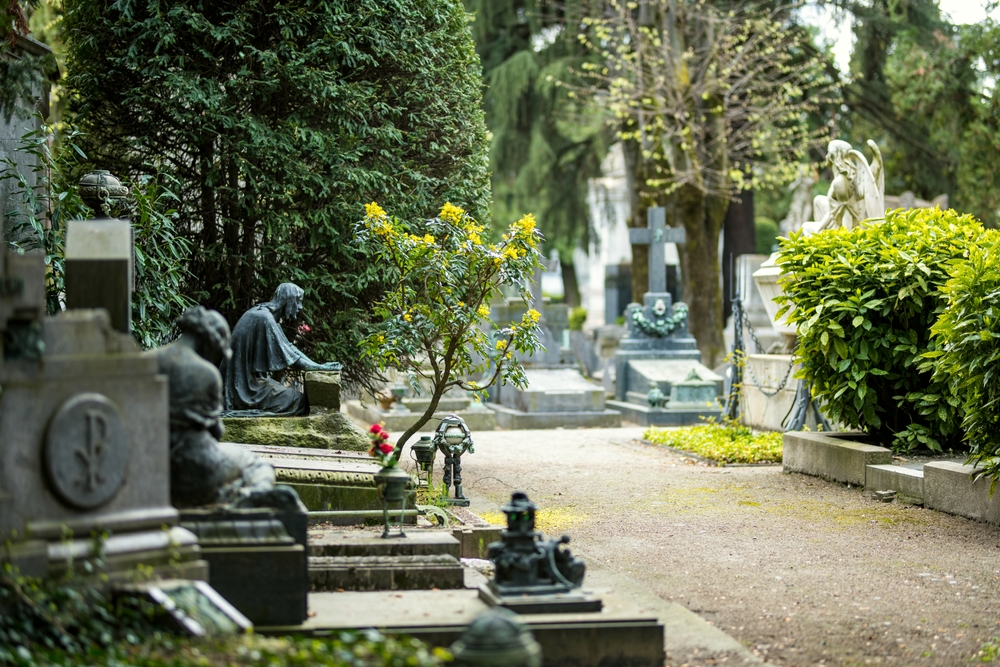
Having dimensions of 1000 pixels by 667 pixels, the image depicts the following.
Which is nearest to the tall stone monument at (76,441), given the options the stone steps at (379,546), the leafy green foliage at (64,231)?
the stone steps at (379,546)

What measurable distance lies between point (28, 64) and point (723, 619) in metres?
5.28

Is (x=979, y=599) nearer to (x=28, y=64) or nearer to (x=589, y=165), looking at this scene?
(x=28, y=64)

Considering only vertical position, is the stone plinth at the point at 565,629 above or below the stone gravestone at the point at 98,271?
below

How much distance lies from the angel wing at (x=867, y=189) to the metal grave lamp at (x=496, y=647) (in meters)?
11.8

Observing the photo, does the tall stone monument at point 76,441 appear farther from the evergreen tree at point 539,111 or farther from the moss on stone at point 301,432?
the evergreen tree at point 539,111

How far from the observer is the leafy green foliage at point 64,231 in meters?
9.34

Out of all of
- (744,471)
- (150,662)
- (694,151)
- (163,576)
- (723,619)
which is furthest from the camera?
(694,151)

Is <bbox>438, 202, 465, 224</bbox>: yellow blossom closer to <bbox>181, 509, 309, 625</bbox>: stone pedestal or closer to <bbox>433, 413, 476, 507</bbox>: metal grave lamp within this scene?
<bbox>433, 413, 476, 507</bbox>: metal grave lamp

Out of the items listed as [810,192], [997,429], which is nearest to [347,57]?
[997,429]

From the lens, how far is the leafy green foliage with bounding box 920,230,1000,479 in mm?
8812

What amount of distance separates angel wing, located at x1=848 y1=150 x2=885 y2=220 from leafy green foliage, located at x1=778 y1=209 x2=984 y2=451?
221cm

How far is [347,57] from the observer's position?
37.5 ft

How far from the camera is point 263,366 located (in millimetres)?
9656

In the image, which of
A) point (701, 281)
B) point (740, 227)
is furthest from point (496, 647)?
A: point (740, 227)
